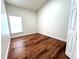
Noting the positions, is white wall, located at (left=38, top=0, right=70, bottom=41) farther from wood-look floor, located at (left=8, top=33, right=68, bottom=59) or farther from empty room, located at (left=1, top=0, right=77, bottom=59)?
wood-look floor, located at (left=8, top=33, right=68, bottom=59)

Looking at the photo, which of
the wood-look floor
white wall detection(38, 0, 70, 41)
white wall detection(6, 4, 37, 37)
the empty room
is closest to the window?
the empty room

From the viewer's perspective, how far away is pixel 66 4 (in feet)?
9.62

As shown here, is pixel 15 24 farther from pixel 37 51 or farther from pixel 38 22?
pixel 37 51

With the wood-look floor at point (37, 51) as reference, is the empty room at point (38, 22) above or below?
above

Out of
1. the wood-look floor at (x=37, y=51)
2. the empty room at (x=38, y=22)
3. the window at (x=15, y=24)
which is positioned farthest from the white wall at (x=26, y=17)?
the wood-look floor at (x=37, y=51)

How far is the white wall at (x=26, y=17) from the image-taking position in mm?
3513

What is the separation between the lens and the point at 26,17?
4309 mm

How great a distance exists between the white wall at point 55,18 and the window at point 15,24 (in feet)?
5.72

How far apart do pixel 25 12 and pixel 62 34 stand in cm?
304

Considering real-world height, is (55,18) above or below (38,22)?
above

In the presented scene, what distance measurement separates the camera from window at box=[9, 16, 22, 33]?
12.0ft

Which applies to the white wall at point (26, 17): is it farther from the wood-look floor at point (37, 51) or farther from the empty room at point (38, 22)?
the wood-look floor at point (37, 51)

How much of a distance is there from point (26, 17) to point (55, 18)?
7.19 feet

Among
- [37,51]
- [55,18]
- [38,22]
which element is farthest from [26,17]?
[37,51]
